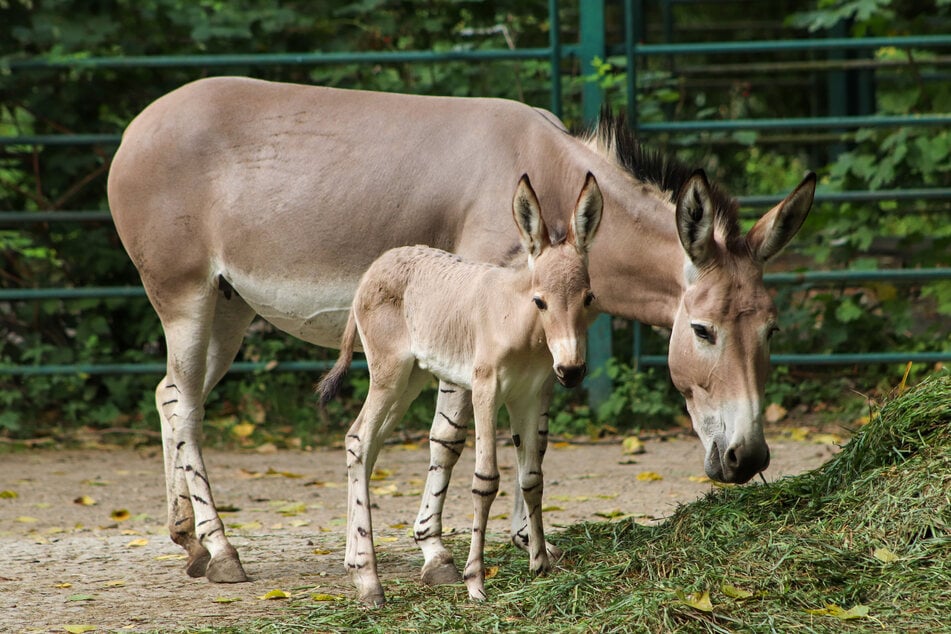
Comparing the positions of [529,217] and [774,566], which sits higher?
[529,217]

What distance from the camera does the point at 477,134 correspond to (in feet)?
16.3

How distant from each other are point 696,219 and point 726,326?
1.36 feet

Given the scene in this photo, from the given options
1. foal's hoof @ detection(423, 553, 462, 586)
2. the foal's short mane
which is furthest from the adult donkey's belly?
foal's hoof @ detection(423, 553, 462, 586)

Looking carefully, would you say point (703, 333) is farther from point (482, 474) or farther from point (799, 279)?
point (799, 279)

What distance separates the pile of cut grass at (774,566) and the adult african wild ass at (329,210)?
21.7 inches

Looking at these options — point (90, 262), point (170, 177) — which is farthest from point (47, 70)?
point (170, 177)

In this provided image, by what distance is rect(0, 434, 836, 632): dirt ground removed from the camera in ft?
14.4

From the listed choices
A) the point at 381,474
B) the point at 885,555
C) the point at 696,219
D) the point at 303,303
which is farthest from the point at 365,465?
the point at 381,474

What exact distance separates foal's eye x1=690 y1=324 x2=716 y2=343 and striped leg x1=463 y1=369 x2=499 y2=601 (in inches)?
32.2

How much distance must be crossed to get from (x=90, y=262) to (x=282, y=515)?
345cm

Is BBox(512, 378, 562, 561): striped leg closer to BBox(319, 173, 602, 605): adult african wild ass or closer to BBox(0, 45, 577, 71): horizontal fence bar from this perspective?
BBox(319, 173, 602, 605): adult african wild ass

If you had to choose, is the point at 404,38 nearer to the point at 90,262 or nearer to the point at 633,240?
the point at 90,262

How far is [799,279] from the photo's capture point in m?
7.84

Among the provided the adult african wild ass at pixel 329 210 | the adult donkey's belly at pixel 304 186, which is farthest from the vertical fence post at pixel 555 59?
the adult donkey's belly at pixel 304 186
